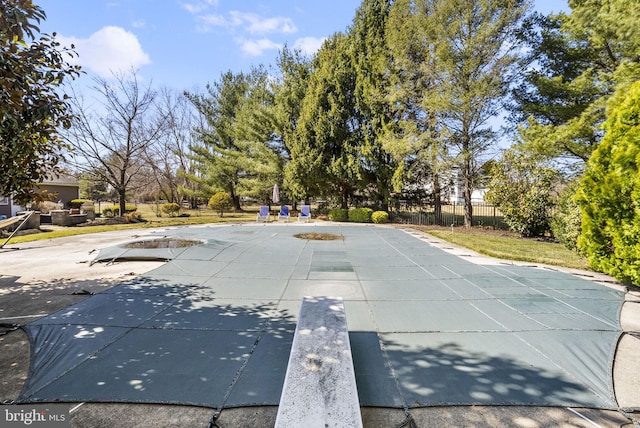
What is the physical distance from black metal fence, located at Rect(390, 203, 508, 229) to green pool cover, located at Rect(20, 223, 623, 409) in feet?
34.0

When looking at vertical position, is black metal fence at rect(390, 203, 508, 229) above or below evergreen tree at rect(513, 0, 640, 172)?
below

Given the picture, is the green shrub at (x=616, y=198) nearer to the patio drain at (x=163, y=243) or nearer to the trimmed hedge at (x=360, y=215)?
the patio drain at (x=163, y=243)

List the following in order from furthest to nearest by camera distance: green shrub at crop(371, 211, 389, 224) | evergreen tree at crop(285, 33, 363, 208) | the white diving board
A: evergreen tree at crop(285, 33, 363, 208) < green shrub at crop(371, 211, 389, 224) < the white diving board

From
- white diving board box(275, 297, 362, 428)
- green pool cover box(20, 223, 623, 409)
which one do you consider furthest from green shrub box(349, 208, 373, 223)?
white diving board box(275, 297, 362, 428)

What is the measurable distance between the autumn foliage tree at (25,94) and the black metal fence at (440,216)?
14990 mm

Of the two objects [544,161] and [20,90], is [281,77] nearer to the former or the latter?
[544,161]

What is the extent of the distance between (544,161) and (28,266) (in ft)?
50.1

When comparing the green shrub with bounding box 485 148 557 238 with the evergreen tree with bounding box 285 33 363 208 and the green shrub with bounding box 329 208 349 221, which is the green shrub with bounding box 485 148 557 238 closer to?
the evergreen tree with bounding box 285 33 363 208

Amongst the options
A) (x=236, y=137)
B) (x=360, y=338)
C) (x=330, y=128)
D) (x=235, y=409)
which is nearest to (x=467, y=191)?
→ (x=330, y=128)

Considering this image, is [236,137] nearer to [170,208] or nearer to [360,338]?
[170,208]

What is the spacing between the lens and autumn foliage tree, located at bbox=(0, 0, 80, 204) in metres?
2.20

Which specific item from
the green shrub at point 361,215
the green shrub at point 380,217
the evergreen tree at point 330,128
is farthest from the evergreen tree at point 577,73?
the evergreen tree at point 330,128

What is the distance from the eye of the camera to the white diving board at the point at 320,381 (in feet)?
5.37

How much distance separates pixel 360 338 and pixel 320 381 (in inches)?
45.8
